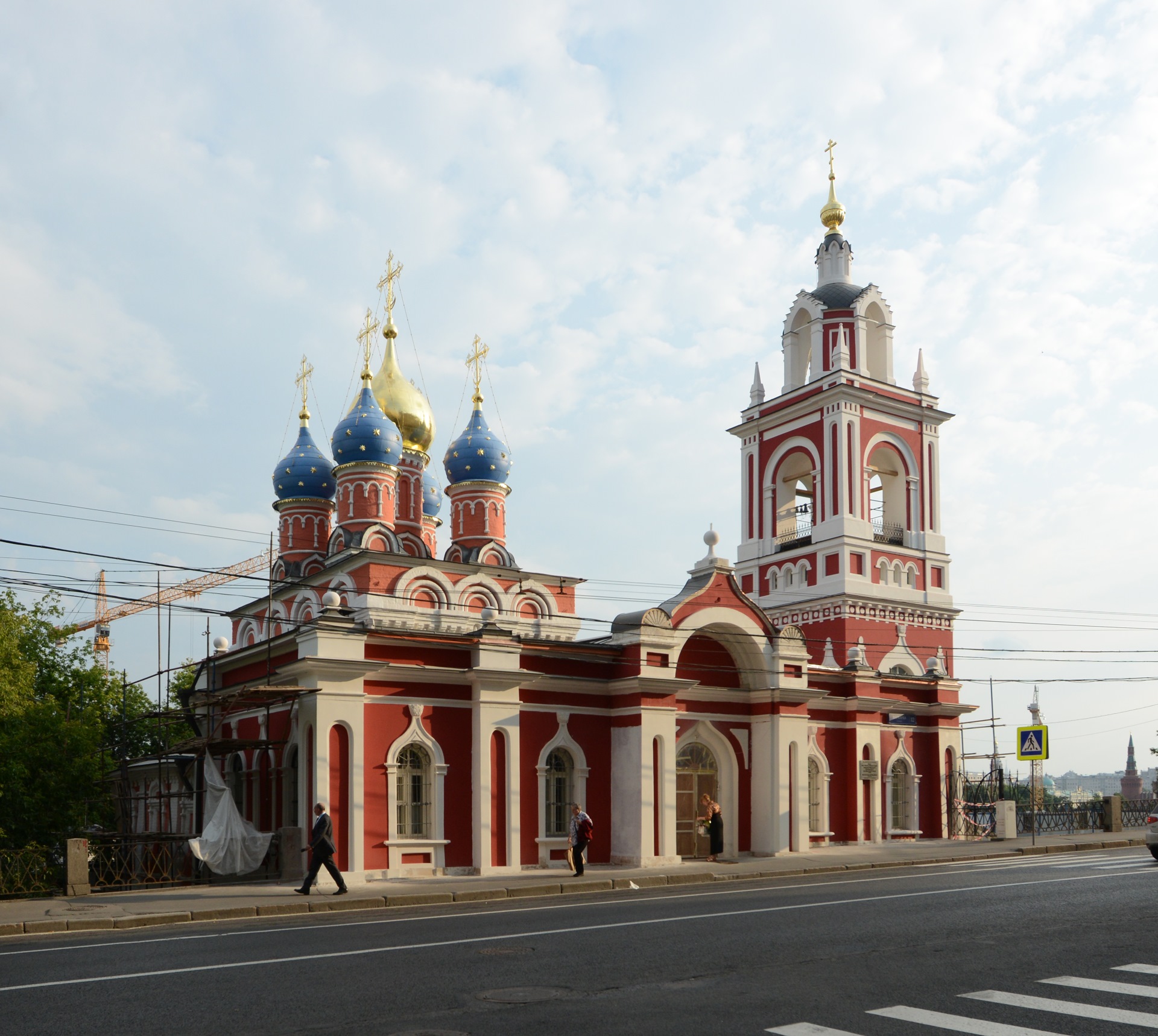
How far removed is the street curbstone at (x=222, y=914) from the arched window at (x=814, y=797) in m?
16.1

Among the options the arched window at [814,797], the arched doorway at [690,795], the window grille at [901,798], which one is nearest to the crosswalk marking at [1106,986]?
the arched doorway at [690,795]

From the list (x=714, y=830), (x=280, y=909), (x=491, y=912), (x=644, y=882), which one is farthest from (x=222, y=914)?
(x=714, y=830)

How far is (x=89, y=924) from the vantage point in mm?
15641

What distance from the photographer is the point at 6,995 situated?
9.51 metres

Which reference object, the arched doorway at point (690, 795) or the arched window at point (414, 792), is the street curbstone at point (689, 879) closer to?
the arched doorway at point (690, 795)

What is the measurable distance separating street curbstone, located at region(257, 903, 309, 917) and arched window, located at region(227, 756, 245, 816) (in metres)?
9.09

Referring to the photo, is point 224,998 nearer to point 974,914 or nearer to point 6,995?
point 6,995

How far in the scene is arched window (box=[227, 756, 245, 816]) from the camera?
26.2 m

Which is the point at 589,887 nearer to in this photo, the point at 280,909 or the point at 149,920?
the point at 280,909

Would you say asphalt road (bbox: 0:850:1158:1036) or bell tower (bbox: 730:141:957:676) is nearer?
asphalt road (bbox: 0:850:1158:1036)

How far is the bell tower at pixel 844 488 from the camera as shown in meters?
40.7

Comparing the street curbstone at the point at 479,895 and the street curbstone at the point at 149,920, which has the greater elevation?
the street curbstone at the point at 149,920

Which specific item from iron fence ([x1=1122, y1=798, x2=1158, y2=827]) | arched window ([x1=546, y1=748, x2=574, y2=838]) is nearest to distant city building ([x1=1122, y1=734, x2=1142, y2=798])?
iron fence ([x1=1122, y1=798, x2=1158, y2=827])

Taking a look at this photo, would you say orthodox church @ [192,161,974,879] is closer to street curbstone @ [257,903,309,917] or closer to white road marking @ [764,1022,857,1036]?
street curbstone @ [257,903,309,917]
